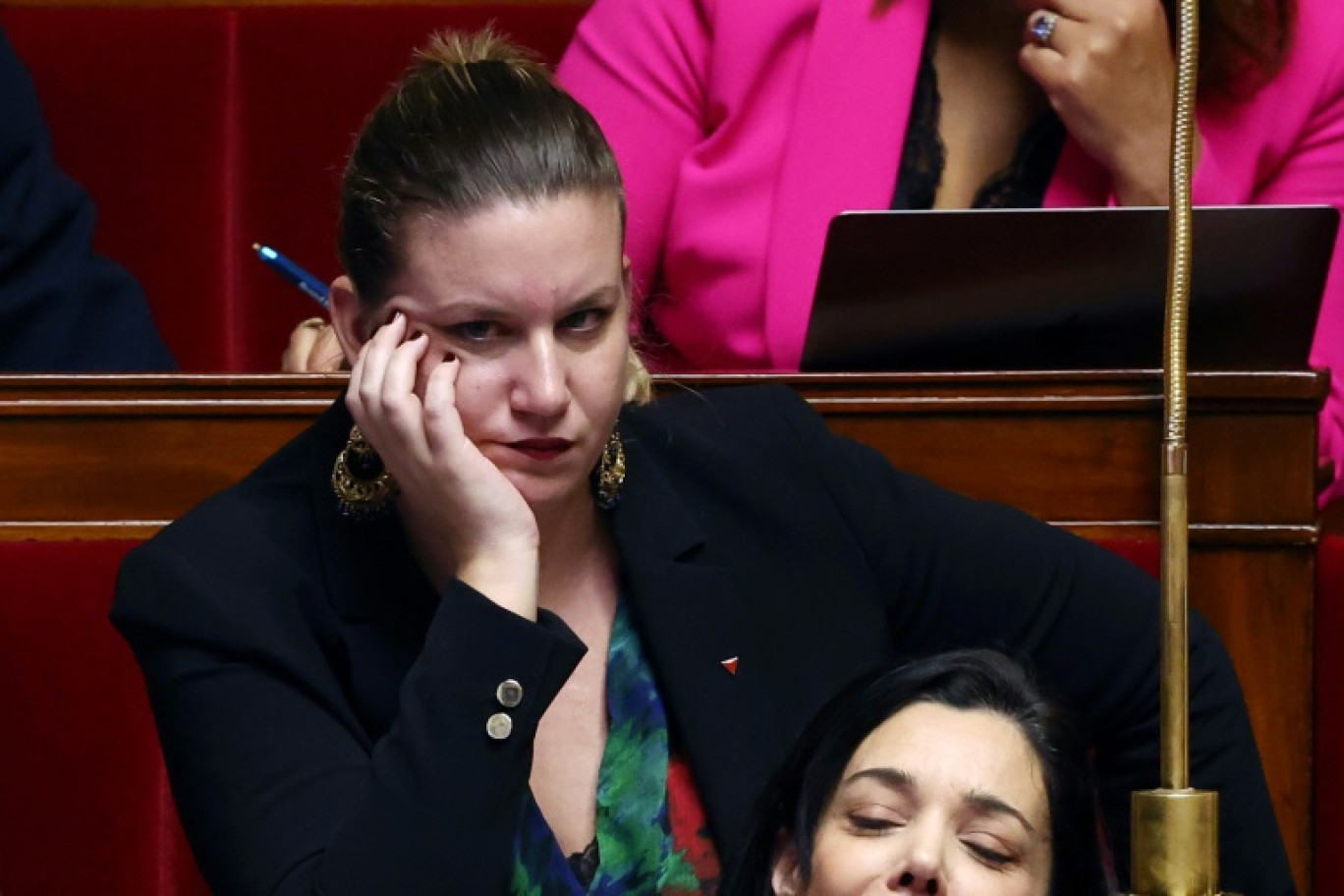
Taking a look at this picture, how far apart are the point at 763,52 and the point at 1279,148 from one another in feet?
1.17

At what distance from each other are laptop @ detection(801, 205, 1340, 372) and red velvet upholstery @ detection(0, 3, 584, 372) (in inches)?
33.3

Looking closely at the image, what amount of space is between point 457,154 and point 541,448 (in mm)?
137

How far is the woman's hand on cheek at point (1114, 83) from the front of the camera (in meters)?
1.43

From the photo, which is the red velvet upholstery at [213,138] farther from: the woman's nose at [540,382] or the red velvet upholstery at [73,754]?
the woman's nose at [540,382]

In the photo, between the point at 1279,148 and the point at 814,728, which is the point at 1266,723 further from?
the point at 1279,148

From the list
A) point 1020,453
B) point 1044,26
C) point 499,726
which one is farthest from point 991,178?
point 499,726

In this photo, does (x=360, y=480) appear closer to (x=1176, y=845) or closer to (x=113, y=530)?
(x=113, y=530)

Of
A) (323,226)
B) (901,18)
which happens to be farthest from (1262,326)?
(323,226)

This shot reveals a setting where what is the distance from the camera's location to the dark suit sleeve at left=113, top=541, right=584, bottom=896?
0.91 meters

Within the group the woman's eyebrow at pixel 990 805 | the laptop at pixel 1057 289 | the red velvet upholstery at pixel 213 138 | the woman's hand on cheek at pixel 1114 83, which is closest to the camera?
the woman's eyebrow at pixel 990 805

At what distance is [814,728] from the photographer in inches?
38.4

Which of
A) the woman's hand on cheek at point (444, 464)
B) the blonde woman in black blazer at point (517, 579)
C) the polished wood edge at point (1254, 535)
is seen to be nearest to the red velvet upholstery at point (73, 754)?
the blonde woman in black blazer at point (517, 579)

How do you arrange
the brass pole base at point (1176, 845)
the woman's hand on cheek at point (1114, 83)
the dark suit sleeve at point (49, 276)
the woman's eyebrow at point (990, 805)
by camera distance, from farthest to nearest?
the dark suit sleeve at point (49, 276), the woman's hand on cheek at point (1114, 83), the woman's eyebrow at point (990, 805), the brass pole base at point (1176, 845)

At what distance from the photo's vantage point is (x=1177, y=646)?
0.81 metres
